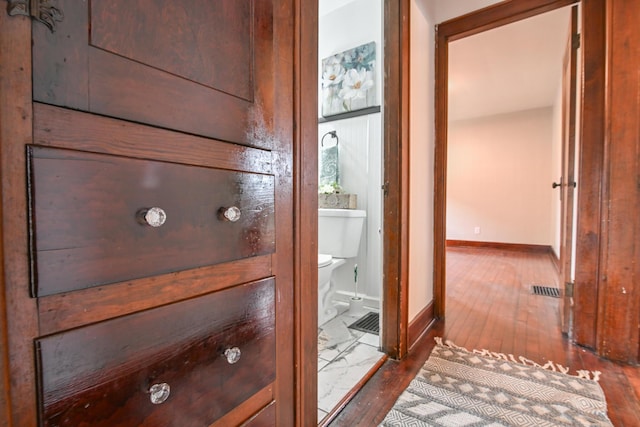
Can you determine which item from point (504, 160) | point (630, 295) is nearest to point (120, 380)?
point (630, 295)

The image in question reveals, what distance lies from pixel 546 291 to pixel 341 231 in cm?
209

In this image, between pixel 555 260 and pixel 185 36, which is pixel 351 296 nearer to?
pixel 185 36

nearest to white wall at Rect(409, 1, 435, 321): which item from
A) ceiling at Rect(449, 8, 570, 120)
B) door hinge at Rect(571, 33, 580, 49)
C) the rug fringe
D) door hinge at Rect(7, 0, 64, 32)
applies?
the rug fringe

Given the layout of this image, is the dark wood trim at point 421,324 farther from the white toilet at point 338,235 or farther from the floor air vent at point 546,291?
the floor air vent at point 546,291

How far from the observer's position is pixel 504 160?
524 cm

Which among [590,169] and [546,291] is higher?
[590,169]

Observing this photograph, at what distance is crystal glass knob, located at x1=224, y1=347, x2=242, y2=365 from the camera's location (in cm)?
59

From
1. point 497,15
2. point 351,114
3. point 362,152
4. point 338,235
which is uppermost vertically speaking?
point 497,15

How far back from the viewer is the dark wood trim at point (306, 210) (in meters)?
0.81

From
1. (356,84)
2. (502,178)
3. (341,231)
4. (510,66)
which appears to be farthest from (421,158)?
(502,178)

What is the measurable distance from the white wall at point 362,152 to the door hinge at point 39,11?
2042 mm

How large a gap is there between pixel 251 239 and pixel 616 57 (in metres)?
2.07

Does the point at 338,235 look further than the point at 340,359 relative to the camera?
Yes

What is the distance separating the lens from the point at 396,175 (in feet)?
5.02
